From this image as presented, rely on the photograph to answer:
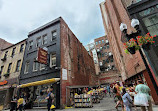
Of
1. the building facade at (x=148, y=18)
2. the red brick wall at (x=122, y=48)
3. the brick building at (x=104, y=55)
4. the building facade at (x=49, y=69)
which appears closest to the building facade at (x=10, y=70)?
the building facade at (x=49, y=69)

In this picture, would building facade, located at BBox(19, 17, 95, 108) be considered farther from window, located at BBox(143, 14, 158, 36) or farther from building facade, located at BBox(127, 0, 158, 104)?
window, located at BBox(143, 14, 158, 36)

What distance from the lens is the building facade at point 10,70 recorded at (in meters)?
13.7

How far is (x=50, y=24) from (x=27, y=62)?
778cm

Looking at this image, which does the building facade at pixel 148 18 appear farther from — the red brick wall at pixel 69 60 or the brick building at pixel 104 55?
the brick building at pixel 104 55

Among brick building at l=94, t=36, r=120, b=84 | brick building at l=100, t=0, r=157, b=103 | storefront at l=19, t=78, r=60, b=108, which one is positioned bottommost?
storefront at l=19, t=78, r=60, b=108

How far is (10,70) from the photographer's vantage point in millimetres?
15984

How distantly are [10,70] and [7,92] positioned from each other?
4.14 metres

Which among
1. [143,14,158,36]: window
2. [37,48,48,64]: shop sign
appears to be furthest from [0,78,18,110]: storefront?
[143,14,158,36]: window

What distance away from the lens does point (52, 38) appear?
13.5 meters

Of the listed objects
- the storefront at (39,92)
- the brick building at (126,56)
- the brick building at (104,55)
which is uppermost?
the brick building at (104,55)

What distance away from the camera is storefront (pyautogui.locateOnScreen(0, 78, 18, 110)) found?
43.8ft

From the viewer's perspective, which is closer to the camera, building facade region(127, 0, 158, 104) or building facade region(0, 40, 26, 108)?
building facade region(127, 0, 158, 104)

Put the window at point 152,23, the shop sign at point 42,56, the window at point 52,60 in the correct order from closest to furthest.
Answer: the window at point 152,23 < the shop sign at point 42,56 < the window at point 52,60

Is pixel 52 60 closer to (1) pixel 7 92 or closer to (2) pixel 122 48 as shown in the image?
(1) pixel 7 92
